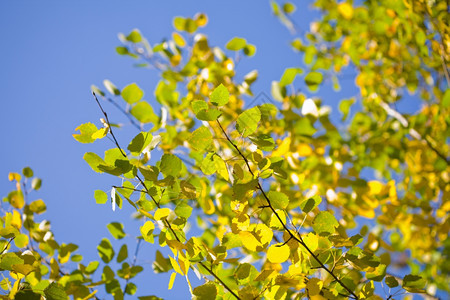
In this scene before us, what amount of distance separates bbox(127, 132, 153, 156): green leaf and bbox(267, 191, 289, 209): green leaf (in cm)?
31

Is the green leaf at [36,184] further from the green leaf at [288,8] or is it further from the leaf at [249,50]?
the green leaf at [288,8]

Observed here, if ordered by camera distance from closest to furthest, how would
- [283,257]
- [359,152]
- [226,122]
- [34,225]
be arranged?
[283,257] → [34,225] → [226,122] → [359,152]

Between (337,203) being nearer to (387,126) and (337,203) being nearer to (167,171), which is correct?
(167,171)

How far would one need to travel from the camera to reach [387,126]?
2314 mm

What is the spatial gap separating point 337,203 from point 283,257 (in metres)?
0.82

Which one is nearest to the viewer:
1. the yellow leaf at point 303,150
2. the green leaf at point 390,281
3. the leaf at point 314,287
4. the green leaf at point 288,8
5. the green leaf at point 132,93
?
the leaf at point 314,287

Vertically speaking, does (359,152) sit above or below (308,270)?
above

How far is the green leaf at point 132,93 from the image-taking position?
1.22m

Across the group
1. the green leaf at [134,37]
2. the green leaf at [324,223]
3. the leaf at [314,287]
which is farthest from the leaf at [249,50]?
the leaf at [314,287]

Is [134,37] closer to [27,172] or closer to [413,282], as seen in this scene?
[27,172]

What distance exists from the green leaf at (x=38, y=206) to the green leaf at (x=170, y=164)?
0.93m

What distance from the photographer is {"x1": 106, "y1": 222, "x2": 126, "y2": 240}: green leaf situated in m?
1.32

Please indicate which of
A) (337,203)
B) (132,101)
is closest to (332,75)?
(337,203)

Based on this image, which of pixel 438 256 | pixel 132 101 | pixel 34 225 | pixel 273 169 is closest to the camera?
pixel 273 169
